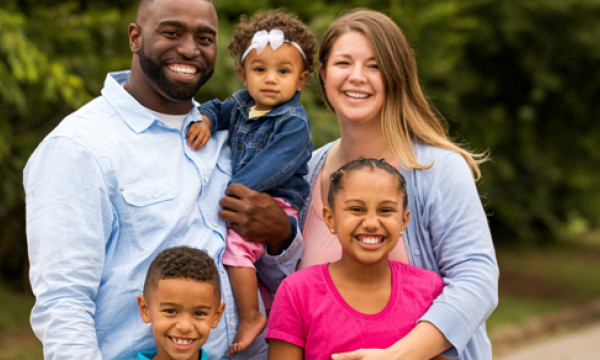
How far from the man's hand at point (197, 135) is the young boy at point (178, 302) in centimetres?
55

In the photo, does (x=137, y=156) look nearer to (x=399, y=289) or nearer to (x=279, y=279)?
(x=279, y=279)

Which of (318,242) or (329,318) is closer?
(329,318)

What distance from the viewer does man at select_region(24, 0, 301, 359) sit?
2.48m

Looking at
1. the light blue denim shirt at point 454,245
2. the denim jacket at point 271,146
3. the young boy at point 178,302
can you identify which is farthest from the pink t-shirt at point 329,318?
the denim jacket at point 271,146

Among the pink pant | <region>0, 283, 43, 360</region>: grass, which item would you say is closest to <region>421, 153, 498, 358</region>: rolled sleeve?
the pink pant

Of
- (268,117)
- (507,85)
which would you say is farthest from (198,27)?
(507,85)

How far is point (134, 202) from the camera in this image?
2652 mm

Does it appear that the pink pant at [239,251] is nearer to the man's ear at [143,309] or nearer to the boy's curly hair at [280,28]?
the man's ear at [143,309]

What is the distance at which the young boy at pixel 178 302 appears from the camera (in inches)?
99.0

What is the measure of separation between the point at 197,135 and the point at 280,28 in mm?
643

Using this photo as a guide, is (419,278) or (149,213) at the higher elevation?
(419,278)

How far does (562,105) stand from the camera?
1355 centimetres

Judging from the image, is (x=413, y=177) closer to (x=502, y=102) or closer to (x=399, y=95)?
(x=399, y=95)

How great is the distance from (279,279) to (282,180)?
0.43 metres
